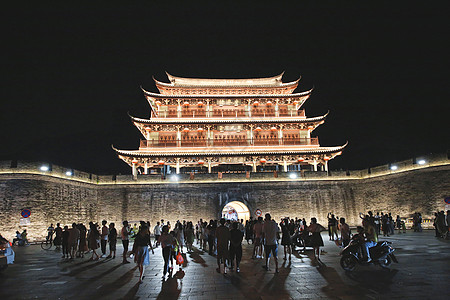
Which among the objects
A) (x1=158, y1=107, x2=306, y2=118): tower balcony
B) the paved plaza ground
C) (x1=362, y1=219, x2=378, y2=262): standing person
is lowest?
the paved plaza ground

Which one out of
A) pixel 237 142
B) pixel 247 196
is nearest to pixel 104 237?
pixel 247 196

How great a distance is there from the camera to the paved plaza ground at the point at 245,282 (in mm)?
5271

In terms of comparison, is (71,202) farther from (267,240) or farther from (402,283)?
(402,283)

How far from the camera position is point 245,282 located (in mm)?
6254

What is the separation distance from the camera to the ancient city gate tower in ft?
81.2

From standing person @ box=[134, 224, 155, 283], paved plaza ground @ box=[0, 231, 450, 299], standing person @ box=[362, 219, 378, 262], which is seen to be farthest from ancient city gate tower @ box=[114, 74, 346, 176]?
standing person @ box=[134, 224, 155, 283]

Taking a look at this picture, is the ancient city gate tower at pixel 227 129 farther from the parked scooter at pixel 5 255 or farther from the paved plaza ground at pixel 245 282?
Result: the paved plaza ground at pixel 245 282

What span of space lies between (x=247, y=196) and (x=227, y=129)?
7.86m

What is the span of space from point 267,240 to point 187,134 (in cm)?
2068

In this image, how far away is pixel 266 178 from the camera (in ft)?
74.2

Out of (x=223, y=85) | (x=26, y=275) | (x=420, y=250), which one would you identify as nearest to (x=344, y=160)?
(x=223, y=85)

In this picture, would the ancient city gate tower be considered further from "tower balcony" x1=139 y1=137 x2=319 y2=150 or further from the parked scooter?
the parked scooter

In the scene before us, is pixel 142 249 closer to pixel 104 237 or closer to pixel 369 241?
pixel 104 237

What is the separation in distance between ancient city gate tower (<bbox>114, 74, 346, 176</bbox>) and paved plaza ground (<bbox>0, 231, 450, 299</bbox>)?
1618 centimetres
